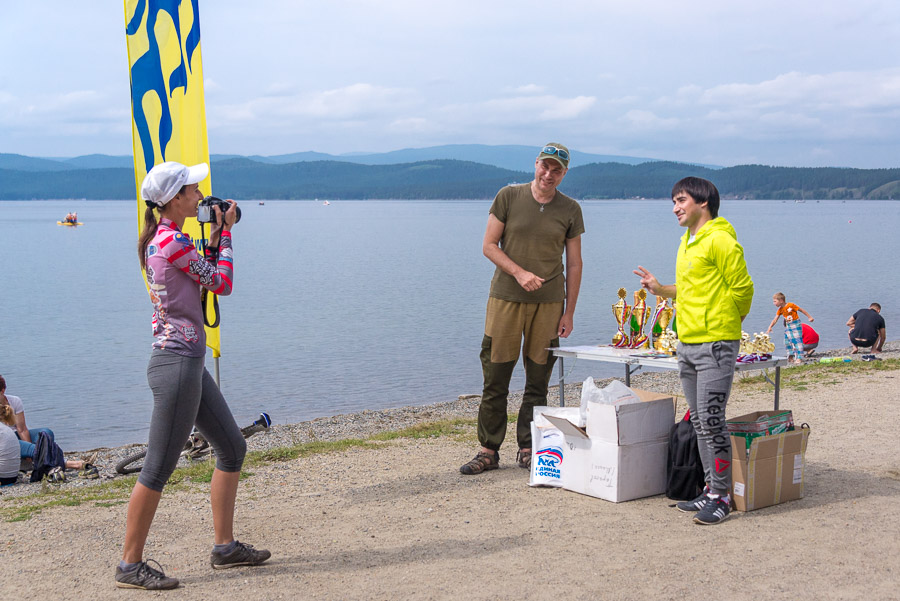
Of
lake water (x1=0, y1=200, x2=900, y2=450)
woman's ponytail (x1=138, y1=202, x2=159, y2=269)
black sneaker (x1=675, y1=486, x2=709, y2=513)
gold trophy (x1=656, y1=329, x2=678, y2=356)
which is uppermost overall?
woman's ponytail (x1=138, y1=202, x2=159, y2=269)

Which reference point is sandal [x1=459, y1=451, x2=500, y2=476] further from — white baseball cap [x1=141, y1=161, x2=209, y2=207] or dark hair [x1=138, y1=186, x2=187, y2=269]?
white baseball cap [x1=141, y1=161, x2=209, y2=207]

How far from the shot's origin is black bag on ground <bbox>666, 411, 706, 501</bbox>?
18.0 feet

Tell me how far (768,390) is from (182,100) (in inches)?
275

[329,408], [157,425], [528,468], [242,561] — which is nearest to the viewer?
[157,425]

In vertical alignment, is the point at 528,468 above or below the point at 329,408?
above

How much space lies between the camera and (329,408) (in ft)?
45.4

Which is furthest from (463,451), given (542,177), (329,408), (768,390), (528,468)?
(329,408)

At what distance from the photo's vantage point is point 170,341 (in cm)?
404

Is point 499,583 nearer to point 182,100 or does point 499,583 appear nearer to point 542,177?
point 542,177

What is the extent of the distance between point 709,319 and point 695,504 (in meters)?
1.16

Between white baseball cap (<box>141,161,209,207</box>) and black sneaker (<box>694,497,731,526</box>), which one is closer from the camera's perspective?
white baseball cap (<box>141,161,209,207</box>)

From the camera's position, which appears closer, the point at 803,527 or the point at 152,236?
the point at 152,236

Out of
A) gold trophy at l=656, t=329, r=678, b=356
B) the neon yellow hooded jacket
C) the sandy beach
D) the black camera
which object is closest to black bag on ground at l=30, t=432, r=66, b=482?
the sandy beach

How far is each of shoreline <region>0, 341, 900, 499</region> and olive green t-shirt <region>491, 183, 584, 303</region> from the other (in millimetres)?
3718
